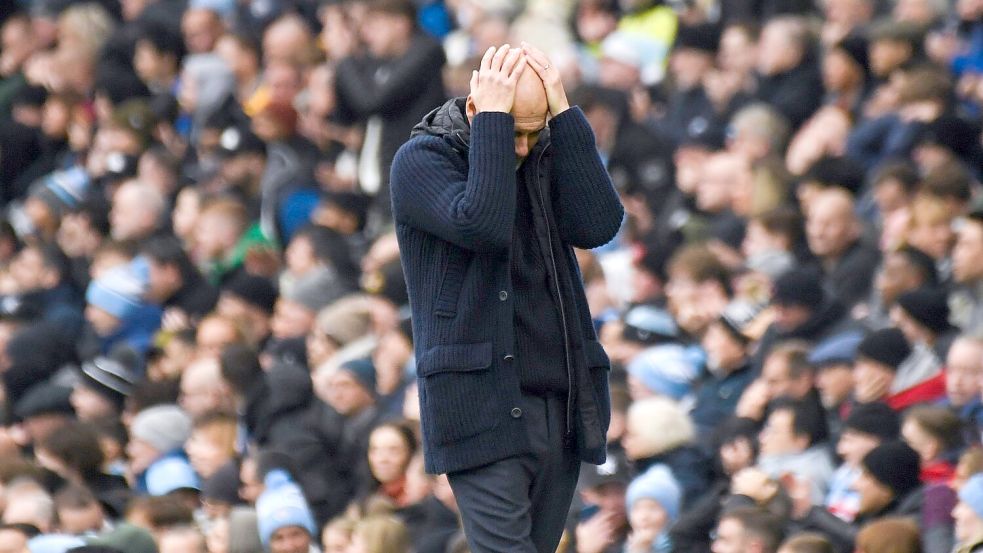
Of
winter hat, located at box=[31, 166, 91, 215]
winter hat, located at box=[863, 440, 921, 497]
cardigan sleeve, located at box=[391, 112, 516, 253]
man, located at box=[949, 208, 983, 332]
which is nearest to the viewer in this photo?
cardigan sleeve, located at box=[391, 112, 516, 253]

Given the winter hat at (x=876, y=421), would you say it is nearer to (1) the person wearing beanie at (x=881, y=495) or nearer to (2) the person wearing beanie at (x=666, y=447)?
(1) the person wearing beanie at (x=881, y=495)

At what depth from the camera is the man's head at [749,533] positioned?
712 cm

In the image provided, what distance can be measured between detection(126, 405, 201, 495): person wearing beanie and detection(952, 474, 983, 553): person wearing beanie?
400cm

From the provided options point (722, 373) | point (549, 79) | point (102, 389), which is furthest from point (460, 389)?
point (102, 389)

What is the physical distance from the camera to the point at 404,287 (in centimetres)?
1013

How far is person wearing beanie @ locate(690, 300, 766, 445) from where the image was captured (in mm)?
8898

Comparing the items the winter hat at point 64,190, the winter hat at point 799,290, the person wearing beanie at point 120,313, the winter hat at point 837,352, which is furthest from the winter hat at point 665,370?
the winter hat at point 64,190

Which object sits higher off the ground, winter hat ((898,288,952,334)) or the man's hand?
the man's hand

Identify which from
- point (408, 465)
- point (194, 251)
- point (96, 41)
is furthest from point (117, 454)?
point (96, 41)

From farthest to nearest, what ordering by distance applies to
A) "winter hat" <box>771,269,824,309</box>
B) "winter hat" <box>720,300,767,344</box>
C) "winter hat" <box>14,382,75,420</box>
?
"winter hat" <box>14,382,75,420</box> → "winter hat" <box>720,300,767,344</box> → "winter hat" <box>771,269,824,309</box>

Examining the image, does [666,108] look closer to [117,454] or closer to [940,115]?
[940,115]

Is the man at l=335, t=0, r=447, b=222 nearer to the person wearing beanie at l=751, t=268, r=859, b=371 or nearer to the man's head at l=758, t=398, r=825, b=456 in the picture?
the person wearing beanie at l=751, t=268, r=859, b=371

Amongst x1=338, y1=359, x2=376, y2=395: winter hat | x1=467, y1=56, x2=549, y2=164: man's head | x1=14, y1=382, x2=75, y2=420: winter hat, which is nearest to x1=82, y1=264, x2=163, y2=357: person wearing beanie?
x1=14, y1=382, x2=75, y2=420: winter hat

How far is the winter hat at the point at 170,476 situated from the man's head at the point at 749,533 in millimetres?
3026
